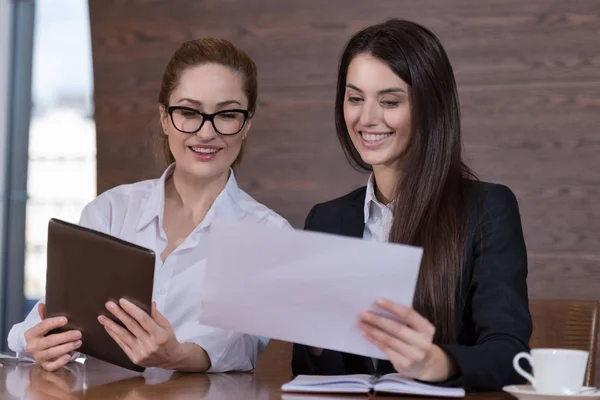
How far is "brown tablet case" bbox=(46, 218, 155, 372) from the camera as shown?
1568 millimetres

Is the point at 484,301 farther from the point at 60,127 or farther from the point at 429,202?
the point at 60,127

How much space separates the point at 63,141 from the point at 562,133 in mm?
Answer: 2448

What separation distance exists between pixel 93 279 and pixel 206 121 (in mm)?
623

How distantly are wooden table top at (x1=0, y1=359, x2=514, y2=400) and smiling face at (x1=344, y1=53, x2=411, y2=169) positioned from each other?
0.53m

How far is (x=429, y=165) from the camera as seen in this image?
1.79m

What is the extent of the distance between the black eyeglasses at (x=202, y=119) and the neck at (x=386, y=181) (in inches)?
16.0

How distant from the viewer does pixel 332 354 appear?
1828mm

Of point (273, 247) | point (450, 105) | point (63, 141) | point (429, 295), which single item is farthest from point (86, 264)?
point (63, 141)

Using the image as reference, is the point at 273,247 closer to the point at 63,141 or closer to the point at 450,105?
the point at 450,105

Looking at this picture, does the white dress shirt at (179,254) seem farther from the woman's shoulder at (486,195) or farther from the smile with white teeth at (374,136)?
the woman's shoulder at (486,195)

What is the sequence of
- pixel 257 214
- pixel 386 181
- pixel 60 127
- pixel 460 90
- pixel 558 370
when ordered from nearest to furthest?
pixel 558 370, pixel 386 181, pixel 257 214, pixel 460 90, pixel 60 127

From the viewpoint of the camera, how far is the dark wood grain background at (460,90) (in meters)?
3.14

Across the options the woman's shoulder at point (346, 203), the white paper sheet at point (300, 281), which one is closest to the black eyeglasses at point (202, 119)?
the woman's shoulder at point (346, 203)

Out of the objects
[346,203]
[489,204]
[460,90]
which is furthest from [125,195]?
[460,90]
